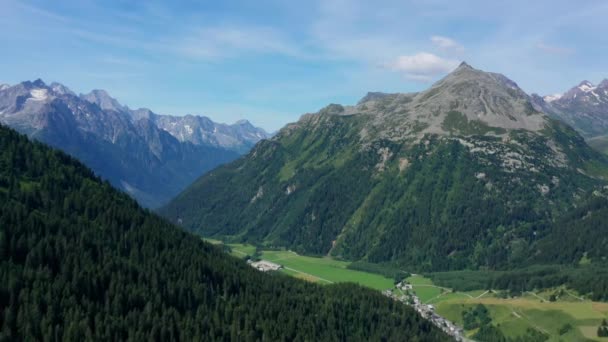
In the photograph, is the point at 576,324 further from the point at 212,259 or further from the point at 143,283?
the point at 143,283

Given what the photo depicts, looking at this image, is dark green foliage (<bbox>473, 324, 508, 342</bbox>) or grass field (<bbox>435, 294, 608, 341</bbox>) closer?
grass field (<bbox>435, 294, 608, 341</bbox>)

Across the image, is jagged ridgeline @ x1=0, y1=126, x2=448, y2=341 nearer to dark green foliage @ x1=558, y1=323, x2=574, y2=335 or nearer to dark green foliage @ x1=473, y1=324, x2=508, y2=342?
dark green foliage @ x1=473, y1=324, x2=508, y2=342

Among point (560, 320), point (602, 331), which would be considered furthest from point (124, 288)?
point (602, 331)

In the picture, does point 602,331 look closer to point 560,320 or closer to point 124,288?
point 560,320

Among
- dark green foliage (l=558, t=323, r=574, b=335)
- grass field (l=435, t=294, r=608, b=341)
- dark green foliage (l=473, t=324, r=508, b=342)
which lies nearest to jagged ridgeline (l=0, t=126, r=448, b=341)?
dark green foliage (l=473, t=324, r=508, b=342)

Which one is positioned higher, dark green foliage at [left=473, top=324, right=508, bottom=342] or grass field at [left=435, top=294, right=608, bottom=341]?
grass field at [left=435, top=294, right=608, bottom=341]

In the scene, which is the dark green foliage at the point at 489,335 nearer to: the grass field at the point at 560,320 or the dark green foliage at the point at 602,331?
the grass field at the point at 560,320

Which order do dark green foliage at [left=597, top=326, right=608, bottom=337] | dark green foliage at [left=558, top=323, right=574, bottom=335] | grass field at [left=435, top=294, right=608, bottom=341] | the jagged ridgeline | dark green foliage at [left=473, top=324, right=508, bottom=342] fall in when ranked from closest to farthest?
1. the jagged ridgeline
2. dark green foliage at [left=597, top=326, right=608, bottom=337]
3. grass field at [left=435, top=294, right=608, bottom=341]
4. dark green foliage at [left=558, top=323, right=574, bottom=335]
5. dark green foliage at [left=473, top=324, right=508, bottom=342]

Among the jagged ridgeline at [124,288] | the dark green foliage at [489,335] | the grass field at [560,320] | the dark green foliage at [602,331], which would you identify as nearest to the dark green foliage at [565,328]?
the grass field at [560,320]

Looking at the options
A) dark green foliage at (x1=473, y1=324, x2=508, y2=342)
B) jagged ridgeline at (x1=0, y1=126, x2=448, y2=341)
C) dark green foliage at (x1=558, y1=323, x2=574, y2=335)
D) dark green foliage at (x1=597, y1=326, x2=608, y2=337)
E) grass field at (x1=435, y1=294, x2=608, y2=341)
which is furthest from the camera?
dark green foliage at (x1=473, y1=324, x2=508, y2=342)
